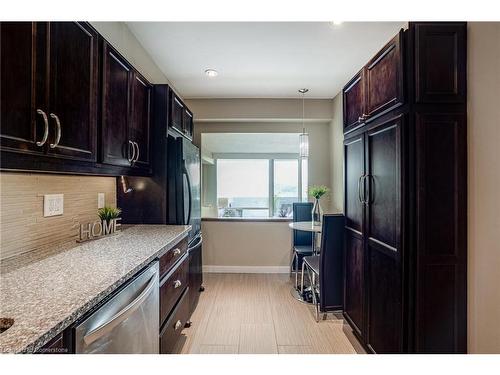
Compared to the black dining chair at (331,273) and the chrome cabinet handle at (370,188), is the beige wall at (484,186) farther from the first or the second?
the black dining chair at (331,273)

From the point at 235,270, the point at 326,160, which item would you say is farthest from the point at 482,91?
the point at 235,270

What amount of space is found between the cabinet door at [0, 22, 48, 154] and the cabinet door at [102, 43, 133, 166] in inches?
20.0

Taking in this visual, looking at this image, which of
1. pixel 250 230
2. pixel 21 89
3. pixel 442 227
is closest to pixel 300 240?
pixel 250 230

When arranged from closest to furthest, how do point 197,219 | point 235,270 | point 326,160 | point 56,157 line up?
point 56,157
point 197,219
point 235,270
point 326,160

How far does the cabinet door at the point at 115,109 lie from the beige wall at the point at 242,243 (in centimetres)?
239

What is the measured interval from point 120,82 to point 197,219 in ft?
5.70

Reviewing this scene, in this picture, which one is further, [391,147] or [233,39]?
[233,39]

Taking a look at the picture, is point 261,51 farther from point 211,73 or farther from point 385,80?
point 385,80

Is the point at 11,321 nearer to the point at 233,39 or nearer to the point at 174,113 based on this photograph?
the point at 174,113

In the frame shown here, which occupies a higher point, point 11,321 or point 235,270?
point 11,321

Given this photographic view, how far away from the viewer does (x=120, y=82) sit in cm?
186

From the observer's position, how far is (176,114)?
9.22 feet
